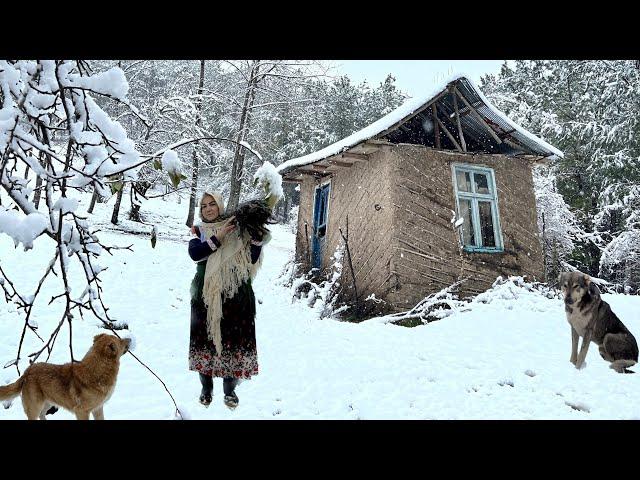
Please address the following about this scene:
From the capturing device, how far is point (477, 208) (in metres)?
6.38

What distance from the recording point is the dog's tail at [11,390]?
137 centimetres

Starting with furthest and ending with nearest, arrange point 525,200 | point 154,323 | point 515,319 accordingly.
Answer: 1. point 525,200
2. point 515,319
3. point 154,323

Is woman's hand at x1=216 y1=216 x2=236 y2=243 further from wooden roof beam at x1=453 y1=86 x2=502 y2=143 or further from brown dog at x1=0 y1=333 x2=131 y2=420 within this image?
wooden roof beam at x1=453 y1=86 x2=502 y2=143

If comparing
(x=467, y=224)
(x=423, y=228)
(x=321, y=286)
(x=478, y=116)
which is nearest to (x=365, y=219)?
(x=423, y=228)

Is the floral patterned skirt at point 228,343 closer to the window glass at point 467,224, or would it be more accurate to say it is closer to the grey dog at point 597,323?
the grey dog at point 597,323

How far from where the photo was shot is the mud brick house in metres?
6.02

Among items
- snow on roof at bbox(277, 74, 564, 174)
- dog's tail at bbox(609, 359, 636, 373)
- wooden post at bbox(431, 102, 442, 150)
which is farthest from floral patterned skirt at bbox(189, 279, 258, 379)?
wooden post at bbox(431, 102, 442, 150)

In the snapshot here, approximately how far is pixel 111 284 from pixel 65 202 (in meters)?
3.83

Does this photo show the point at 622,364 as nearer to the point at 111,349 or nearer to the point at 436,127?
the point at 111,349

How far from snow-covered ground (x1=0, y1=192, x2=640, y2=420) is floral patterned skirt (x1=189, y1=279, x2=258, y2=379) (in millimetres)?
193

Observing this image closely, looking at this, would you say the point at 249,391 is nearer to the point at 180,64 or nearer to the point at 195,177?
the point at 195,177

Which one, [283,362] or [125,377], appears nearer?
[125,377]
